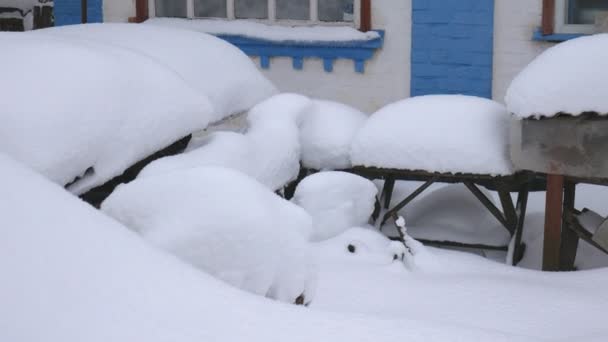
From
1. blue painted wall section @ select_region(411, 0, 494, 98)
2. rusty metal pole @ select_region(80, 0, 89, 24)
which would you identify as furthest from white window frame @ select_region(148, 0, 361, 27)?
rusty metal pole @ select_region(80, 0, 89, 24)

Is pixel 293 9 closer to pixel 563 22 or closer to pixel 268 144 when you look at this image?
pixel 563 22

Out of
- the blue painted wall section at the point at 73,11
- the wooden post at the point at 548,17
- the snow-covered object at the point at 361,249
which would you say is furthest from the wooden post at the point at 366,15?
the blue painted wall section at the point at 73,11

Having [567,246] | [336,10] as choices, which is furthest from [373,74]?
[567,246]

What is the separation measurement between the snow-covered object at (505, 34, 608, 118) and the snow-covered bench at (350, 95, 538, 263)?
1.28ft

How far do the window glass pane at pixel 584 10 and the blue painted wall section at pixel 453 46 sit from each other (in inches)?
24.0

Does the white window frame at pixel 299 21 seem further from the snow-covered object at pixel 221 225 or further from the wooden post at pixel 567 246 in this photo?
the snow-covered object at pixel 221 225

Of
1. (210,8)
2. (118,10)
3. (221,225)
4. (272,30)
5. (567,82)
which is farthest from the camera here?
(118,10)

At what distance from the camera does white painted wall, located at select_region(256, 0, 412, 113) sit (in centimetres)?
703

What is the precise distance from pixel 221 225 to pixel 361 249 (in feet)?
9.51

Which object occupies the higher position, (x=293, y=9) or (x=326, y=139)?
(x=293, y=9)

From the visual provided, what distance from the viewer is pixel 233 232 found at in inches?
94.3

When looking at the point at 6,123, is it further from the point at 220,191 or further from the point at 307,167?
the point at 307,167

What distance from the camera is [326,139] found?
5.88 metres

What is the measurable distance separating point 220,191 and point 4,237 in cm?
98
